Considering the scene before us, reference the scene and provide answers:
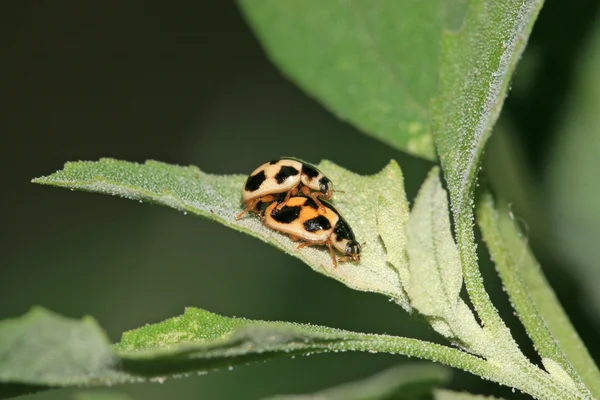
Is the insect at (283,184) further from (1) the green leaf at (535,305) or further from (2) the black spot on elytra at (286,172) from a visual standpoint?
(1) the green leaf at (535,305)

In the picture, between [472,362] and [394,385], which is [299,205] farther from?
[394,385]

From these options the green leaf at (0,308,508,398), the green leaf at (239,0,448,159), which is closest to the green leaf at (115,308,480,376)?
the green leaf at (0,308,508,398)

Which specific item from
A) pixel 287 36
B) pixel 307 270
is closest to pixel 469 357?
pixel 287 36

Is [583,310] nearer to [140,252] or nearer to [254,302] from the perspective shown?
[254,302]

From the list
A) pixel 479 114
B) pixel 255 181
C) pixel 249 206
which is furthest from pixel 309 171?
pixel 479 114

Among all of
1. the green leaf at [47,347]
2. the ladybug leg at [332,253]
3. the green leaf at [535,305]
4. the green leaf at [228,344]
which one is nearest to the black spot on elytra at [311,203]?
the ladybug leg at [332,253]
